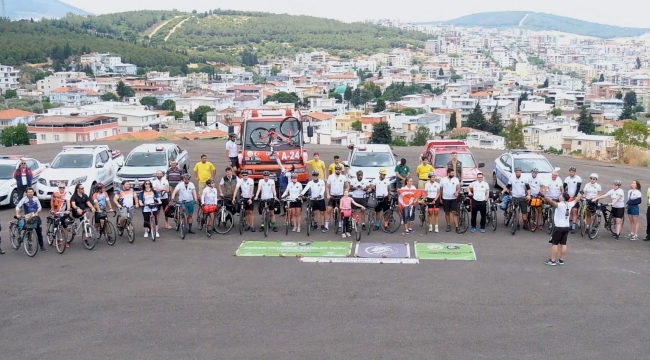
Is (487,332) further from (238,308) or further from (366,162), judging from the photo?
(366,162)

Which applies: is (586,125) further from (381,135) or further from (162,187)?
(162,187)

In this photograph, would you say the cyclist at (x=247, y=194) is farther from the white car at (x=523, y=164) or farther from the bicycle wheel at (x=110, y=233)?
the white car at (x=523, y=164)

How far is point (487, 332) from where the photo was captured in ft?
32.4

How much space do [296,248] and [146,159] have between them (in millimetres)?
7872

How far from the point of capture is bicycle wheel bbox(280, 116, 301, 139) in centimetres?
1989

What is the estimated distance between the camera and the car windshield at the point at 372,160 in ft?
65.6

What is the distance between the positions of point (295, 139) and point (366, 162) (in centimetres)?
215

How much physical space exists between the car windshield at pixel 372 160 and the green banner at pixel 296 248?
5314mm

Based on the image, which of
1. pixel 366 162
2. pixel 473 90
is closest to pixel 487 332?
Answer: pixel 366 162

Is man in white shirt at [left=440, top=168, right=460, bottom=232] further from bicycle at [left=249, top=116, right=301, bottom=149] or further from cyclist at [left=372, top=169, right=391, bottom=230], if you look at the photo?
bicycle at [left=249, top=116, right=301, bottom=149]

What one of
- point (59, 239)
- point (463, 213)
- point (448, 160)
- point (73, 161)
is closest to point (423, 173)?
point (463, 213)

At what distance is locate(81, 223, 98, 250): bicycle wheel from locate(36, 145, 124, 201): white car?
420cm

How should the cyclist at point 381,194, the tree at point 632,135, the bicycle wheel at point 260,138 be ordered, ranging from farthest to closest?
1. the tree at point 632,135
2. the bicycle wheel at point 260,138
3. the cyclist at point 381,194

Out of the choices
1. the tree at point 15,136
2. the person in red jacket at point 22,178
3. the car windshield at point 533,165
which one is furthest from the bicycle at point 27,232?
the tree at point 15,136
